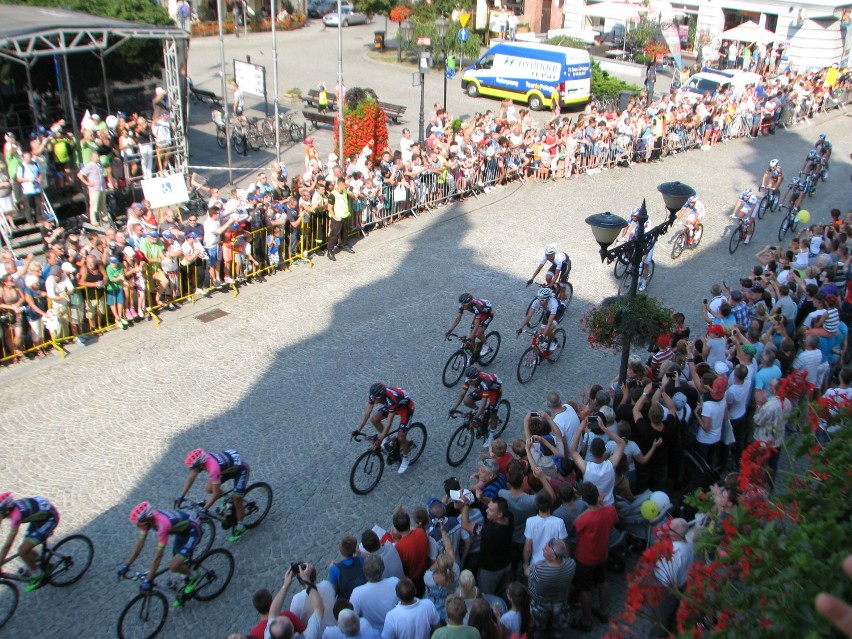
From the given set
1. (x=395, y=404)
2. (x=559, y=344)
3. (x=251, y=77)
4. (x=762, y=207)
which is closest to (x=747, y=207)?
(x=762, y=207)

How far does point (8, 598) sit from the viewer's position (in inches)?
301

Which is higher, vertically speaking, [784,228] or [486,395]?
[486,395]

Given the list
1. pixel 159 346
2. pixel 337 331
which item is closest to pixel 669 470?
pixel 337 331

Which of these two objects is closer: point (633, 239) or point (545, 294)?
point (633, 239)

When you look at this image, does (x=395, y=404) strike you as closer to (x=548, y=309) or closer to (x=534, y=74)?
(x=548, y=309)

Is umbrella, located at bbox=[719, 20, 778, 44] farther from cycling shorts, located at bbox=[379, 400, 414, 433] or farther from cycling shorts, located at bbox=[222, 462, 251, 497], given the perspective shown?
cycling shorts, located at bbox=[222, 462, 251, 497]

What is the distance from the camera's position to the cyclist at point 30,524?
744 centimetres

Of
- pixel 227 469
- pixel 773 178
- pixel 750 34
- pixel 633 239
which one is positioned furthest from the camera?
pixel 750 34

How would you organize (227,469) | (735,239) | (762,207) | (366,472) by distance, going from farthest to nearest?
(762,207) < (735,239) < (366,472) < (227,469)

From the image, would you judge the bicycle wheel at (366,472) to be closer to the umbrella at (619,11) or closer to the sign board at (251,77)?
the sign board at (251,77)

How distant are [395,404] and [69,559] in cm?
366

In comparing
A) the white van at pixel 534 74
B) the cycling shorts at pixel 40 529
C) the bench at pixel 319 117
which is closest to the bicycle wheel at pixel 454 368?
the cycling shorts at pixel 40 529

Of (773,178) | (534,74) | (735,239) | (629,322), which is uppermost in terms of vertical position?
(534,74)

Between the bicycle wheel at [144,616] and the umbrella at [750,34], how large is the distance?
140 ft
